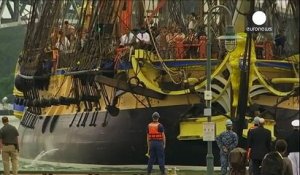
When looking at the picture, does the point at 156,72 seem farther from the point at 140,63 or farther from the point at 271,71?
the point at 271,71

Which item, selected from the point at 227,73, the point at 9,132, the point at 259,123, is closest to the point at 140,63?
the point at 227,73

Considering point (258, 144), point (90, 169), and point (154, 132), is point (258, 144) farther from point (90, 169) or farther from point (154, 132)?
point (90, 169)

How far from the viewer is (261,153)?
729 inches

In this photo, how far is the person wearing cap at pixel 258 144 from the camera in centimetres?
1842

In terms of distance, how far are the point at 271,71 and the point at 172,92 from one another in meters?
3.32

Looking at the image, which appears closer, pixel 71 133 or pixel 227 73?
pixel 227 73

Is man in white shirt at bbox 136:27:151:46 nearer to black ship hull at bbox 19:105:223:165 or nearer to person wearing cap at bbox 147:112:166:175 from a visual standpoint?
black ship hull at bbox 19:105:223:165

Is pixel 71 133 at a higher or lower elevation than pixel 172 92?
lower

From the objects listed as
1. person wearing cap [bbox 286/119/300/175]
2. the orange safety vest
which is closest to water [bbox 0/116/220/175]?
the orange safety vest

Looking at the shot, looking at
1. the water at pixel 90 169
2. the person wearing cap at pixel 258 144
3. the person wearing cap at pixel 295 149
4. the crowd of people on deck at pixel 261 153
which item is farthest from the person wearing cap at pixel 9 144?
the person wearing cap at pixel 295 149

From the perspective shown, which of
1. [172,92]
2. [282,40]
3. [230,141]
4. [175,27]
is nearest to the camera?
[230,141]

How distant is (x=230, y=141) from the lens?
21781mm

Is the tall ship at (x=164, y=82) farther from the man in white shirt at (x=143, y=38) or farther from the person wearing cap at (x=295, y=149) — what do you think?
the person wearing cap at (x=295, y=149)

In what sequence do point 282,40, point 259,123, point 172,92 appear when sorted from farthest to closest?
point 172,92
point 282,40
point 259,123
